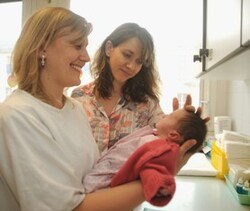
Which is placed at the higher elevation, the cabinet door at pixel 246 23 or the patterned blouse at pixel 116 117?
the cabinet door at pixel 246 23

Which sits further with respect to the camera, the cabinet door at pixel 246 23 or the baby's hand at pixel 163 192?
the baby's hand at pixel 163 192

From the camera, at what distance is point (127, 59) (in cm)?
124

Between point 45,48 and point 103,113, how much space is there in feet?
1.59

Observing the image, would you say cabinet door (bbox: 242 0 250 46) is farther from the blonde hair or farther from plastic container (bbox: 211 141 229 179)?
plastic container (bbox: 211 141 229 179)

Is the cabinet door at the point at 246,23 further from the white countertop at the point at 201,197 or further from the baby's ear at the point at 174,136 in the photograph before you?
the white countertop at the point at 201,197

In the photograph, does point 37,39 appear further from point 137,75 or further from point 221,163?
point 221,163

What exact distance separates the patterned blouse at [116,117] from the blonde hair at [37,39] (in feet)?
1.34

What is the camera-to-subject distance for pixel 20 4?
2.73m

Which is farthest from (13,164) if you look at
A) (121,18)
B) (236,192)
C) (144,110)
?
(121,18)

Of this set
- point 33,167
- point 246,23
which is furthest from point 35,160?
point 246,23

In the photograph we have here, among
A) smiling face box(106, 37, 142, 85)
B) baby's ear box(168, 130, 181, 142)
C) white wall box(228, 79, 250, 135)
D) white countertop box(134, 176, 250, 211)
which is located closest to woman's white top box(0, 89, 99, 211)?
baby's ear box(168, 130, 181, 142)

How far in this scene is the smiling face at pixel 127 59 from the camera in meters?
1.24

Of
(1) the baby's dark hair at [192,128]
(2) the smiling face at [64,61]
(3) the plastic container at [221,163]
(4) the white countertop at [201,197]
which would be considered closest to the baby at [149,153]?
(1) the baby's dark hair at [192,128]

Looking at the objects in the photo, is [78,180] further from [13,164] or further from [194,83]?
[194,83]
